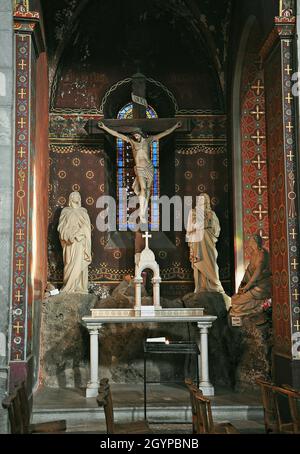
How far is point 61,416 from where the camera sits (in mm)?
8977

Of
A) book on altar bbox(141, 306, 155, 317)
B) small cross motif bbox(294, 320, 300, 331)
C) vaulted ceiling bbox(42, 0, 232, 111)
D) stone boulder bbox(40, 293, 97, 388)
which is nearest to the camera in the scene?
small cross motif bbox(294, 320, 300, 331)

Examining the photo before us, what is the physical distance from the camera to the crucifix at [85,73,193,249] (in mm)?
12062

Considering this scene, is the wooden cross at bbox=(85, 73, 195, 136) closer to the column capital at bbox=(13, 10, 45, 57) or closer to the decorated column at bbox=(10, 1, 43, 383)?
the decorated column at bbox=(10, 1, 43, 383)

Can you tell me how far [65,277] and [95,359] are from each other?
231 centimetres

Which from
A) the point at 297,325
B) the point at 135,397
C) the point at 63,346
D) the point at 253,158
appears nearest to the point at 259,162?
the point at 253,158

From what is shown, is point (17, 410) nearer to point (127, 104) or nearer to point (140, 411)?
point (140, 411)

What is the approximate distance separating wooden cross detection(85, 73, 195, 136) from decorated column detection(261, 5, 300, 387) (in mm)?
3307

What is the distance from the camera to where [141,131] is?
12227mm

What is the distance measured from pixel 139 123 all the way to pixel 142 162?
83 centimetres

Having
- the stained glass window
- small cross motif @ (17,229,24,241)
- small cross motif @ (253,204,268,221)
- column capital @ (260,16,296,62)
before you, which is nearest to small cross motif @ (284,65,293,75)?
column capital @ (260,16,296,62)

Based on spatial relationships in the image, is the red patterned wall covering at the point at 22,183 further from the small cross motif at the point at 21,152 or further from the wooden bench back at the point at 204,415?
the wooden bench back at the point at 204,415

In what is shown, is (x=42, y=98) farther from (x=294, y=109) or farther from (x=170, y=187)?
(x=294, y=109)

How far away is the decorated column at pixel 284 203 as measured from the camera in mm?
8547

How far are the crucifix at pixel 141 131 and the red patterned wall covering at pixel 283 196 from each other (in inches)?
130
